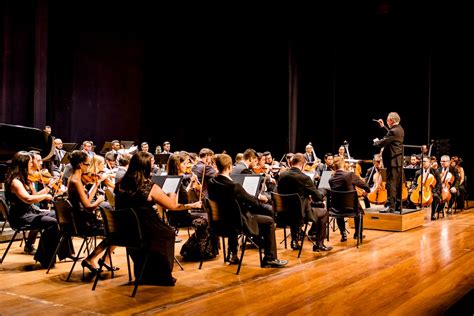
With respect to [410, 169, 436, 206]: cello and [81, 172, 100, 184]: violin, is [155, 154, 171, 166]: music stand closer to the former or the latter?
[81, 172, 100, 184]: violin

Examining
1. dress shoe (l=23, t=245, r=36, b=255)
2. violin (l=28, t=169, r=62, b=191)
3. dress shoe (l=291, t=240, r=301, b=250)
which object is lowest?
dress shoe (l=23, t=245, r=36, b=255)

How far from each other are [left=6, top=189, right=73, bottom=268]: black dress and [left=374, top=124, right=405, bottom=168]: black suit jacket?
4792 millimetres

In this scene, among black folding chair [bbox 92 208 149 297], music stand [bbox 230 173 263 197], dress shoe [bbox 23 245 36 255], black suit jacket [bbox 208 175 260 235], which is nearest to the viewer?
black folding chair [bbox 92 208 149 297]

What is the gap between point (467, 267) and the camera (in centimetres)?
536

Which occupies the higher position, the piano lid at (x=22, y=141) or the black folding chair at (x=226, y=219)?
the piano lid at (x=22, y=141)

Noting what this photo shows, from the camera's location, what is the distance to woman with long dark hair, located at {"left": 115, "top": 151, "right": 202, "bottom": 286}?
171 inches

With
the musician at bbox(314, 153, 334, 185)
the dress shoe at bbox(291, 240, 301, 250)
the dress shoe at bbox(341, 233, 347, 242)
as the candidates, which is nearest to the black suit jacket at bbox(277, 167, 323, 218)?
the dress shoe at bbox(291, 240, 301, 250)

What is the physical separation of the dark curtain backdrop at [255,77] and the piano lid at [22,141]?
6.19m

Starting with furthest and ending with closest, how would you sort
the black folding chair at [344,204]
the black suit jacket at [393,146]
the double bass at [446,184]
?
1. the double bass at [446,184]
2. the black suit jacket at [393,146]
3. the black folding chair at [344,204]

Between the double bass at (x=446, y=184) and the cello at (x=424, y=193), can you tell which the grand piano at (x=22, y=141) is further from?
the double bass at (x=446, y=184)

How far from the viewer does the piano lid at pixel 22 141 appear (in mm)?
5770

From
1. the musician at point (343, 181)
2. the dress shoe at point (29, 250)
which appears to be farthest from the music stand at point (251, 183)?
the dress shoe at point (29, 250)

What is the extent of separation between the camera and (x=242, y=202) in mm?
5055

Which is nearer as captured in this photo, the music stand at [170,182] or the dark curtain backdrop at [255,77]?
the music stand at [170,182]
